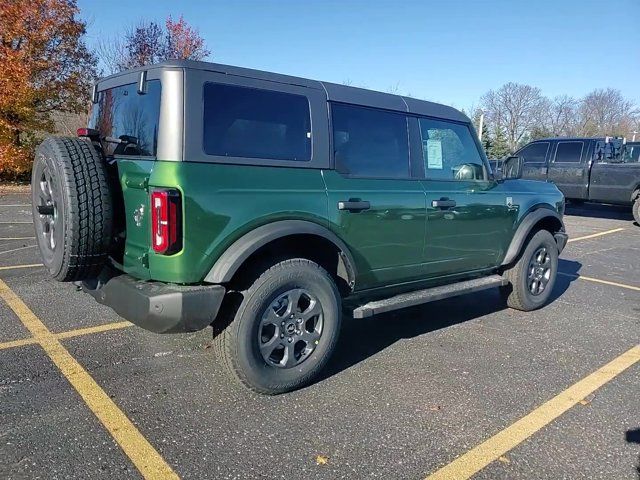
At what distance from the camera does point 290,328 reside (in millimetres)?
3381

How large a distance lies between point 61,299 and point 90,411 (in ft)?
7.77

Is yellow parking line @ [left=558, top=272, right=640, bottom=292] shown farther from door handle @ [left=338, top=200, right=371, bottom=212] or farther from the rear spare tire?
the rear spare tire

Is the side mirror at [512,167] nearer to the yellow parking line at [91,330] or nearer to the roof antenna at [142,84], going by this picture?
the roof antenna at [142,84]

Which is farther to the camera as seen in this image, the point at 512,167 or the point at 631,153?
the point at 631,153

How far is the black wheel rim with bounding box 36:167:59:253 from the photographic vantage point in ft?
10.7

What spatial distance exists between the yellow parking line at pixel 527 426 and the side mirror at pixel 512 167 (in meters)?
1.88

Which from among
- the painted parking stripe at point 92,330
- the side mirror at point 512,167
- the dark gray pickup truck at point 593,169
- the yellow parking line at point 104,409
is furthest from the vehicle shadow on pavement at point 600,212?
the yellow parking line at point 104,409

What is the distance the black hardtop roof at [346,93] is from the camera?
305cm

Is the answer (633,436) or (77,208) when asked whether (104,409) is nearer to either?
(77,208)

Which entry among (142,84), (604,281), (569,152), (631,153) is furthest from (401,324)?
(631,153)

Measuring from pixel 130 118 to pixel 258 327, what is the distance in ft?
5.27

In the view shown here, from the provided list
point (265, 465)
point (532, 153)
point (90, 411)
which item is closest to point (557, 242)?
point (265, 465)

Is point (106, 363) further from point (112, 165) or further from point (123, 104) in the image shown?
point (123, 104)

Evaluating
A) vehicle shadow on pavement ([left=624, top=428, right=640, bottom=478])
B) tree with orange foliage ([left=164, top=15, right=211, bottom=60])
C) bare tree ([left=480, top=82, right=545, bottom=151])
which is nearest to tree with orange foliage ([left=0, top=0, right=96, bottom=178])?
tree with orange foliage ([left=164, top=15, right=211, bottom=60])
